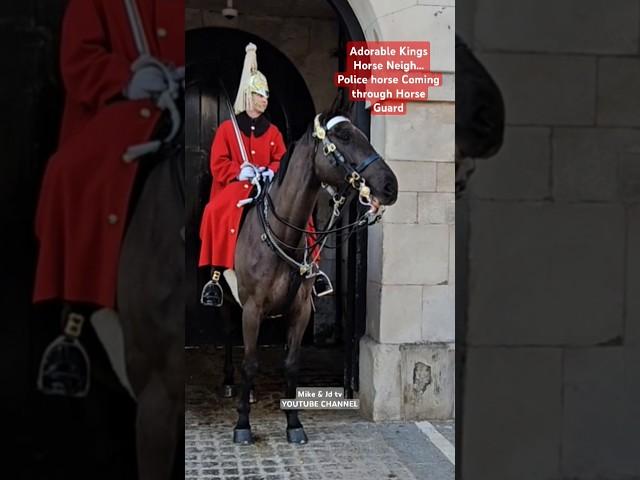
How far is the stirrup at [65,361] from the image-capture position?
2.36 metres

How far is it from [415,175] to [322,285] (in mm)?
775

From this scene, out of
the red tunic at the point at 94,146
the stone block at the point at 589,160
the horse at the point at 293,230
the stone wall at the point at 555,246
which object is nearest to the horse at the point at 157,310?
the red tunic at the point at 94,146

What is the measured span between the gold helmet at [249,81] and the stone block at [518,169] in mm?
1277

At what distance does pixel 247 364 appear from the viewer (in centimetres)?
387

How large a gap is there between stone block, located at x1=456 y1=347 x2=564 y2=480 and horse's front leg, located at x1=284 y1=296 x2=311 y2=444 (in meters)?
1.07

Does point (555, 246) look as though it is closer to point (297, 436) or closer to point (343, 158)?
point (343, 158)

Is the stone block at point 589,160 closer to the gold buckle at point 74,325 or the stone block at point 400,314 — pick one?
the stone block at point 400,314

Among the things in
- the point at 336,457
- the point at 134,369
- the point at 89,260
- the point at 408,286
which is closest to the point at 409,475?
the point at 336,457

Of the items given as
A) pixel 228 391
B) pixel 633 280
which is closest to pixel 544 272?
pixel 633 280

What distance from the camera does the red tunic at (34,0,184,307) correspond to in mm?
2314

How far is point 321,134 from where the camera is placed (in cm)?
354

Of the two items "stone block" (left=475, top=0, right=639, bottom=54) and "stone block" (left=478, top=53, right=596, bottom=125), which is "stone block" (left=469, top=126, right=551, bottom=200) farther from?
"stone block" (left=475, top=0, right=639, bottom=54)

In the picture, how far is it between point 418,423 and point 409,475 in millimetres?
406

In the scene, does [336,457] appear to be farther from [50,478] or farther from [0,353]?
[0,353]
